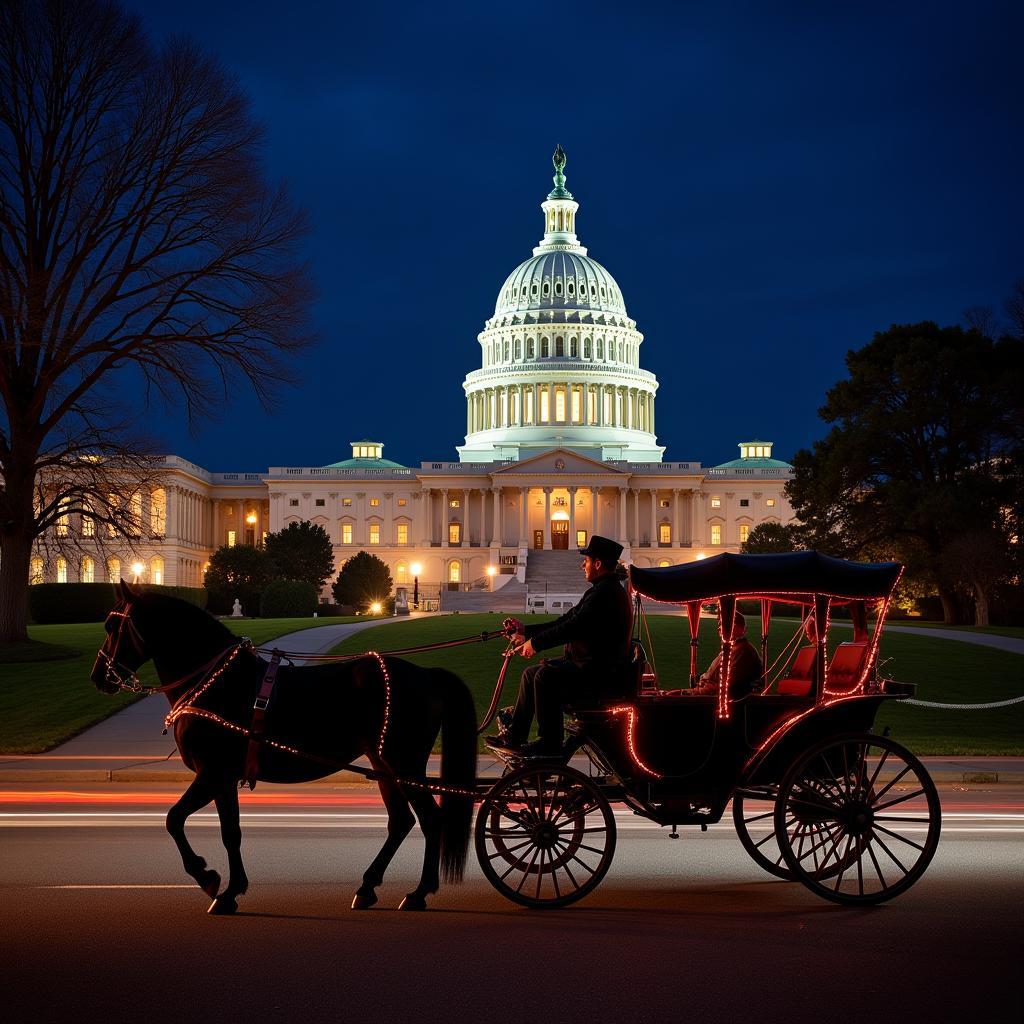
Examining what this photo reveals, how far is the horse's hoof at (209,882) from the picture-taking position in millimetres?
9164

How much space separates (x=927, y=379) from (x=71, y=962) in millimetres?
57435

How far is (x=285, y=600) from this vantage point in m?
71.6

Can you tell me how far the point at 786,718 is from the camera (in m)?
10.4

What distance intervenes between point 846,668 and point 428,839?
3.71 metres

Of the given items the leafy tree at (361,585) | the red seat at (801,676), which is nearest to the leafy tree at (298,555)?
the leafy tree at (361,585)

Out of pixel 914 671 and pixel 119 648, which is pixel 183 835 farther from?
pixel 914 671

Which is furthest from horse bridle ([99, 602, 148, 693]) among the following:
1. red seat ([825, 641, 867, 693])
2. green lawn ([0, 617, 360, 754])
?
green lawn ([0, 617, 360, 754])

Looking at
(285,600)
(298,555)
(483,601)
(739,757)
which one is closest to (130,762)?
(739,757)

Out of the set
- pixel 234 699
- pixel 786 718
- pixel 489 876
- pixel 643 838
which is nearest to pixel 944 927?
pixel 786 718

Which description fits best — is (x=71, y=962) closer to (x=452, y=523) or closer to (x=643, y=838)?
(x=643, y=838)

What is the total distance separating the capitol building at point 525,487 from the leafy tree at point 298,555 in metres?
25.1

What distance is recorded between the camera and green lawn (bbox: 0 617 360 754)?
22.2m

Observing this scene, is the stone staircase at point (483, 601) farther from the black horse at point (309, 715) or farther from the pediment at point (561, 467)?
the black horse at point (309, 715)

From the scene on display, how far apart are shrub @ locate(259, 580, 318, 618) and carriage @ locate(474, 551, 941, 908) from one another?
204ft
